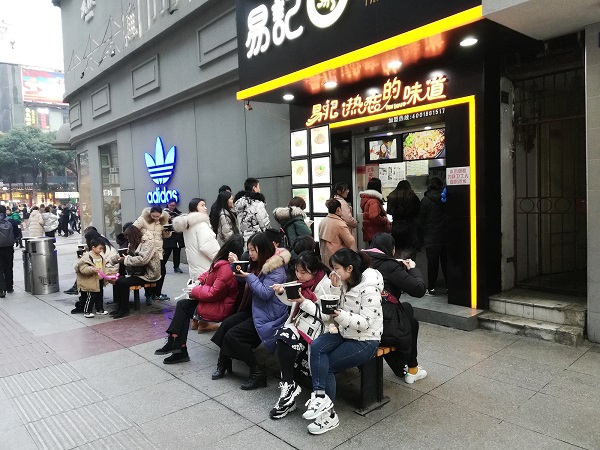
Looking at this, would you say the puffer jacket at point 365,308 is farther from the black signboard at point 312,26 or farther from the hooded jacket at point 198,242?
the black signboard at point 312,26

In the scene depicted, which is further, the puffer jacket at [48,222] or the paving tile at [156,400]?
the puffer jacket at [48,222]

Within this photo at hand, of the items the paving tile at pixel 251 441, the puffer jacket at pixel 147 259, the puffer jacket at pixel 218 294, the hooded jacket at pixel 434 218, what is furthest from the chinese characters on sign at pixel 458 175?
the puffer jacket at pixel 147 259

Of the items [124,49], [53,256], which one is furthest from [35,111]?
[53,256]

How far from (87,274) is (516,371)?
611cm

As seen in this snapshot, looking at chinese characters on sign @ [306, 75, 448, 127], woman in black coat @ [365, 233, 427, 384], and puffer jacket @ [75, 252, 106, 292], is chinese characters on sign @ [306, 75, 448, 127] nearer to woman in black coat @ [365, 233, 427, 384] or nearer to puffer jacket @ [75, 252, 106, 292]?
woman in black coat @ [365, 233, 427, 384]

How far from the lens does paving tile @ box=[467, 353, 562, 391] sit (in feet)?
13.7

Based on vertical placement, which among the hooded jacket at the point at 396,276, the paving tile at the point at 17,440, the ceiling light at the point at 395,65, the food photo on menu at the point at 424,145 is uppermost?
the ceiling light at the point at 395,65

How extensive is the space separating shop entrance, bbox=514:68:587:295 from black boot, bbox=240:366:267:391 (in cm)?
412

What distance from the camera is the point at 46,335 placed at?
20.8ft

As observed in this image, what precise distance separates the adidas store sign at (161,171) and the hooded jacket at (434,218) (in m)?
8.20

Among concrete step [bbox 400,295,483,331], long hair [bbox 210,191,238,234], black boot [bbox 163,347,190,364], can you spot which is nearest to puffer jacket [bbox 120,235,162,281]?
long hair [bbox 210,191,238,234]

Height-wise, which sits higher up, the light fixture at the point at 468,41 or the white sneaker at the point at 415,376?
the light fixture at the point at 468,41

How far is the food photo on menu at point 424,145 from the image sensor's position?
727 cm

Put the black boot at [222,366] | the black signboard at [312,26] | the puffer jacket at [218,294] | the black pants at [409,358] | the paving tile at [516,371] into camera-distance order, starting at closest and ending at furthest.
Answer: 1. the black pants at [409,358]
2. the paving tile at [516,371]
3. the black boot at [222,366]
4. the puffer jacket at [218,294]
5. the black signboard at [312,26]
